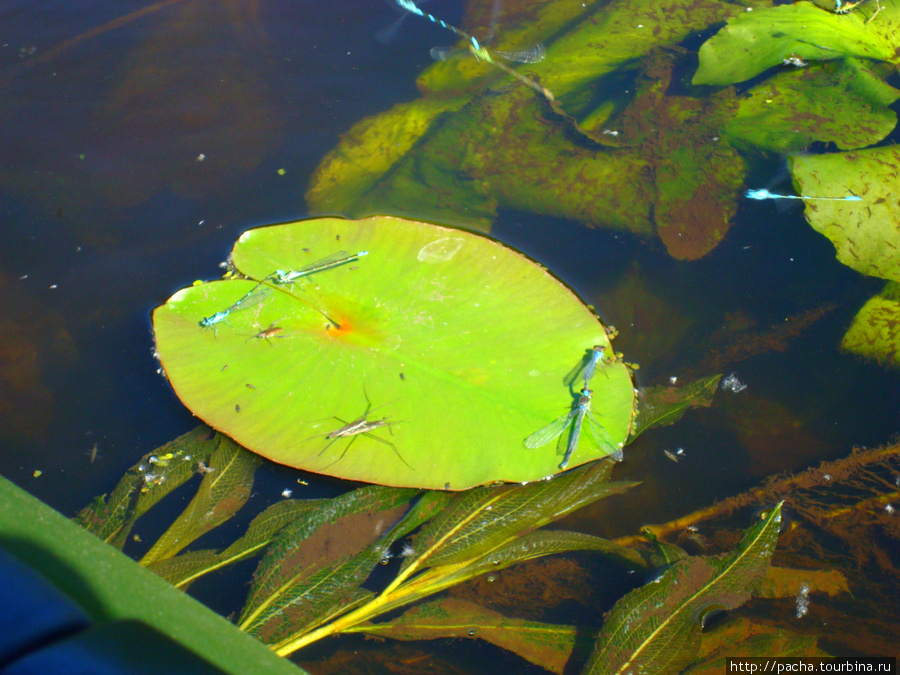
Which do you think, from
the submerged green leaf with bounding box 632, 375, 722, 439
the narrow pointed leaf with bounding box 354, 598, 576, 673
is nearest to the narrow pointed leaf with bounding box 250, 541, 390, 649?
the narrow pointed leaf with bounding box 354, 598, 576, 673

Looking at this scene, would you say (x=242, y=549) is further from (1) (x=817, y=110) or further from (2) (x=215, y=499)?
(1) (x=817, y=110)

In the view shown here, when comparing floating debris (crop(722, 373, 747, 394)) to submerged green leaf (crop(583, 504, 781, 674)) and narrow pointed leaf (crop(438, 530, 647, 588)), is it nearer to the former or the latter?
submerged green leaf (crop(583, 504, 781, 674))

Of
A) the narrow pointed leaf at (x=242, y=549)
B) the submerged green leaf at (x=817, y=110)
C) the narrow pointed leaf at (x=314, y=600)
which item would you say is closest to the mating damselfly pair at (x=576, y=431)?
the narrow pointed leaf at (x=314, y=600)

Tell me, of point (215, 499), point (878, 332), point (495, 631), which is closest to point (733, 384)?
point (878, 332)

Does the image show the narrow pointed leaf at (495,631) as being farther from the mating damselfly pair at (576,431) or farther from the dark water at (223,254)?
the mating damselfly pair at (576,431)

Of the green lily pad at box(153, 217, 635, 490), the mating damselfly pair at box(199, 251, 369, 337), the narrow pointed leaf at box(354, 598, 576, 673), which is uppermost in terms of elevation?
the mating damselfly pair at box(199, 251, 369, 337)

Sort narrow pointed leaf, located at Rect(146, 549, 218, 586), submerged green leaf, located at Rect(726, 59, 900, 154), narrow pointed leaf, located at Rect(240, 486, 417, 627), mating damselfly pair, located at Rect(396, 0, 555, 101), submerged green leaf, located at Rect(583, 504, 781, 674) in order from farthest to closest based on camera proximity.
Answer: mating damselfly pair, located at Rect(396, 0, 555, 101), submerged green leaf, located at Rect(726, 59, 900, 154), narrow pointed leaf, located at Rect(146, 549, 218, 586), narrow pointed leaf, located at Rect(240, 486, 417, 627), submerged green leaf, located at Rect(583, 504, 781, 674)
